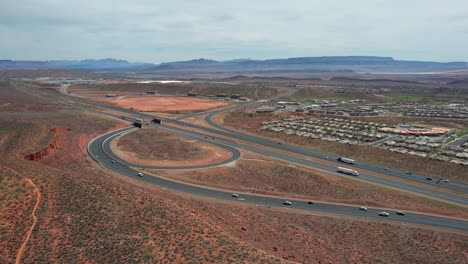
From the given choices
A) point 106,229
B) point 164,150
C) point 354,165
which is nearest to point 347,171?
point 354,165

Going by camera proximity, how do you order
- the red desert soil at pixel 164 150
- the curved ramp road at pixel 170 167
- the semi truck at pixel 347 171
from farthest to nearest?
the red desert soil at pixel 164 150 → the curved ramp road at pixel 170 167 → the semi truck at pixel 347 171

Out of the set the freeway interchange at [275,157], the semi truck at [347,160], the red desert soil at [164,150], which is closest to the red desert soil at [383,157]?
the freeway interchange at [275,157]

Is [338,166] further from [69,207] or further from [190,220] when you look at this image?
[69,207]

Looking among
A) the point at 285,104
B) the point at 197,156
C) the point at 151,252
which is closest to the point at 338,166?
the point at 197,156

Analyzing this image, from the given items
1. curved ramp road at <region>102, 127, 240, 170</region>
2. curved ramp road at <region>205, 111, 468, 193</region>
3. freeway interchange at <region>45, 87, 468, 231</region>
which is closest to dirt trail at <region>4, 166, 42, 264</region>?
freeway interchange at <region>45, 87, 468, 231</region>

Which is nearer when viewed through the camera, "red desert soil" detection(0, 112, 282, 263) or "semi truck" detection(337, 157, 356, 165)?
"red desert soil" detection(0, 112, 282, 263)

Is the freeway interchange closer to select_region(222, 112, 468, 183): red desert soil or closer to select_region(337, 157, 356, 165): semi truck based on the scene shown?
select_region(337, 157, 356, 165): semi truck

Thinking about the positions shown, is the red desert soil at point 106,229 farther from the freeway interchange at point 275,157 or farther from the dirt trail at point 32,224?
the freeway interchange at point 275,157
